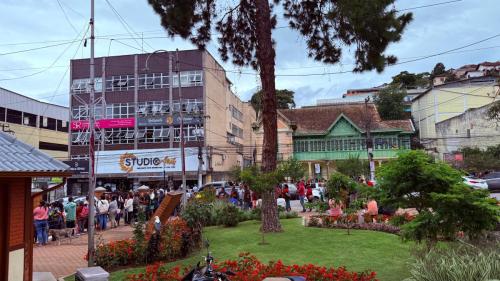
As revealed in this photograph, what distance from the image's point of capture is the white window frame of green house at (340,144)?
55.0 metres

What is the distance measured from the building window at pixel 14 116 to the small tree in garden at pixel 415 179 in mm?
50105

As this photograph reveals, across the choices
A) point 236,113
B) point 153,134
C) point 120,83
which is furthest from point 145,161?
point 236,113

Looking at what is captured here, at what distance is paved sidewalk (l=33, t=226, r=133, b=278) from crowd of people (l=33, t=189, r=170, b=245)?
728 mm

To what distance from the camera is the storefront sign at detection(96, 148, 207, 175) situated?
48.9 metres

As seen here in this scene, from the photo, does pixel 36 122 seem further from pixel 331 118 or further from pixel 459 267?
pixel 459 267

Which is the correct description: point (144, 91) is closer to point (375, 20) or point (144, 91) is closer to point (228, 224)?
point (228, 224)

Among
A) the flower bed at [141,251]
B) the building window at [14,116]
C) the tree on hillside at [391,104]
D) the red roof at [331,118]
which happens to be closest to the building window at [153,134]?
the building window at [14,116]

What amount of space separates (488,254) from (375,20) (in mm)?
8677

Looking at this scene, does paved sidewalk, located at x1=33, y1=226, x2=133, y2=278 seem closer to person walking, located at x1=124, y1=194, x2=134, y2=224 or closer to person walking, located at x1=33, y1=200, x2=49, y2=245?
person walking, located at x1=33, y1=200, x2=49, y2=245

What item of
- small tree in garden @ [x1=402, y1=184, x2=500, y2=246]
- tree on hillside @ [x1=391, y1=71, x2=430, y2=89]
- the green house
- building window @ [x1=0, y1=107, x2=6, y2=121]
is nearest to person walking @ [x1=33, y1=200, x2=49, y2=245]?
small tree in garden @ [x1=402, y1=184, x2=500, y2=246]

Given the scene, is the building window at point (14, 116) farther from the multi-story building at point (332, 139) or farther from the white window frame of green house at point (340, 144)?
the white window frame of green house at point (340, 144)

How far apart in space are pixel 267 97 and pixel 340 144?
136ft

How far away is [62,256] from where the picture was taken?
46.6 ft

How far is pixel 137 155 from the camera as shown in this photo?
50.8m
